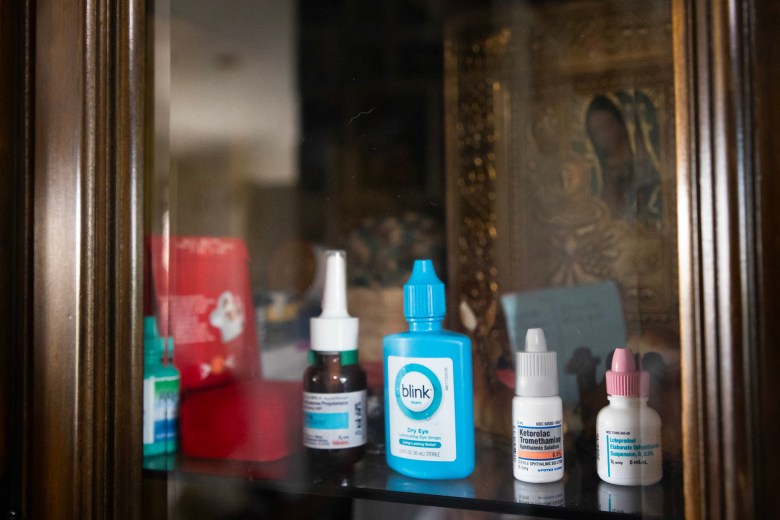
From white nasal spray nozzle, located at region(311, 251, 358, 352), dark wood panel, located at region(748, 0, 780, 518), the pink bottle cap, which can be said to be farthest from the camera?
white nasal spray nozzle, located at region(311, 251, 358, 352)

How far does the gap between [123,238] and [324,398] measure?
0.19m

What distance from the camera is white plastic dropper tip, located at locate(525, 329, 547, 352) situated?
0.48 metres

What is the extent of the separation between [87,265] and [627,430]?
Answer: 1.21 ft

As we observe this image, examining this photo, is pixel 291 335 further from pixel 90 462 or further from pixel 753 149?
pixel 753 149

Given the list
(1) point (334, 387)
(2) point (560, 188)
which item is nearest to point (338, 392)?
(1) point (334, 387)

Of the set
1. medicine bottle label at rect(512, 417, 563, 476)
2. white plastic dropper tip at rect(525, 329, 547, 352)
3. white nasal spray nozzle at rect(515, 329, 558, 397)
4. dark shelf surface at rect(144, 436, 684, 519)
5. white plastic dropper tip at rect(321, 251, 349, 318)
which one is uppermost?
white plastic dropper tip at rect(321, 251, 349, 318)

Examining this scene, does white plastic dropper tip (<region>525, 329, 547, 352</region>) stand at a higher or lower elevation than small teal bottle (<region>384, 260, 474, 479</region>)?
higher

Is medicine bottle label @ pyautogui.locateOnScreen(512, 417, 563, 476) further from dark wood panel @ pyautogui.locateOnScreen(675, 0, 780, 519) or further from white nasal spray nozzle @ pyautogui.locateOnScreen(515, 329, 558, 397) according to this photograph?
dark wood panel @ pyautogui.locateOnScreen(675, 0, 780, 519)

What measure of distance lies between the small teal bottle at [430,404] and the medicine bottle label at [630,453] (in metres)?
0.09

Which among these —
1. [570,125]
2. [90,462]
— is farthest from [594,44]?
[90,462]

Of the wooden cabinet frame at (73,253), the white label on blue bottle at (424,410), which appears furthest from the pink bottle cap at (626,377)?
the wooden cabinet frame at (73,253)

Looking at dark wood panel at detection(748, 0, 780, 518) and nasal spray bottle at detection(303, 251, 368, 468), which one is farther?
nasal spray bottle at detection(303, 251, 368, 468)

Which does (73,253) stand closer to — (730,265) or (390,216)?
(390,216)

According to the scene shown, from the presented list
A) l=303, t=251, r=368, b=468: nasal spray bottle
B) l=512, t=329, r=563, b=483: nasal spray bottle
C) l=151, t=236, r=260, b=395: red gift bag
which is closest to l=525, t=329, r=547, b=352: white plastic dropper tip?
l=512, t=329, r=563, b=483: nasal spray bottle
